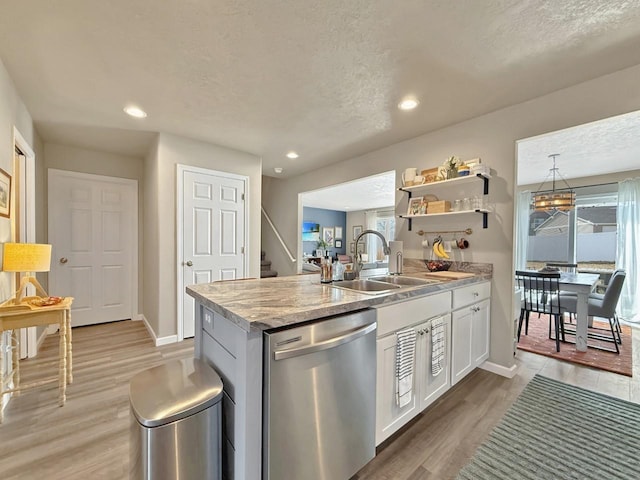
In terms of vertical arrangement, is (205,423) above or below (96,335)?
above

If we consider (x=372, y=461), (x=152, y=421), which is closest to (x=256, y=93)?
(x=152, y=421)

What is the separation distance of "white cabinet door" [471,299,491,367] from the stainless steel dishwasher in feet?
4.68

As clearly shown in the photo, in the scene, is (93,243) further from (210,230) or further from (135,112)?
(135,112)

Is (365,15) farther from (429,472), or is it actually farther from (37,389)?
(37,389)

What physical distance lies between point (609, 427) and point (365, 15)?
2958 mm

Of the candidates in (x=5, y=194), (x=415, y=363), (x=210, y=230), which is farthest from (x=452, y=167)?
(x=5, y=194)

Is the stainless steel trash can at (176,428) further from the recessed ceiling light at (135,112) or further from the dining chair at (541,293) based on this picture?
the dining chair at (541,293)

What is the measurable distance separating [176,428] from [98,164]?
14.0 feet

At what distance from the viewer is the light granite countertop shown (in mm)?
1081

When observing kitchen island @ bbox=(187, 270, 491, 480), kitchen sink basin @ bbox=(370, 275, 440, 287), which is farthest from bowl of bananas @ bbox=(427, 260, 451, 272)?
kitchen island @ bbox=(187, 270, 491, 480)

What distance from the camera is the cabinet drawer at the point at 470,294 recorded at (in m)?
2.14

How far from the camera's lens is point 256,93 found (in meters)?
2.29

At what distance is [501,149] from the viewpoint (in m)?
2.55

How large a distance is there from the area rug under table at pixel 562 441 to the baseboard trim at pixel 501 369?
0.30 meters
